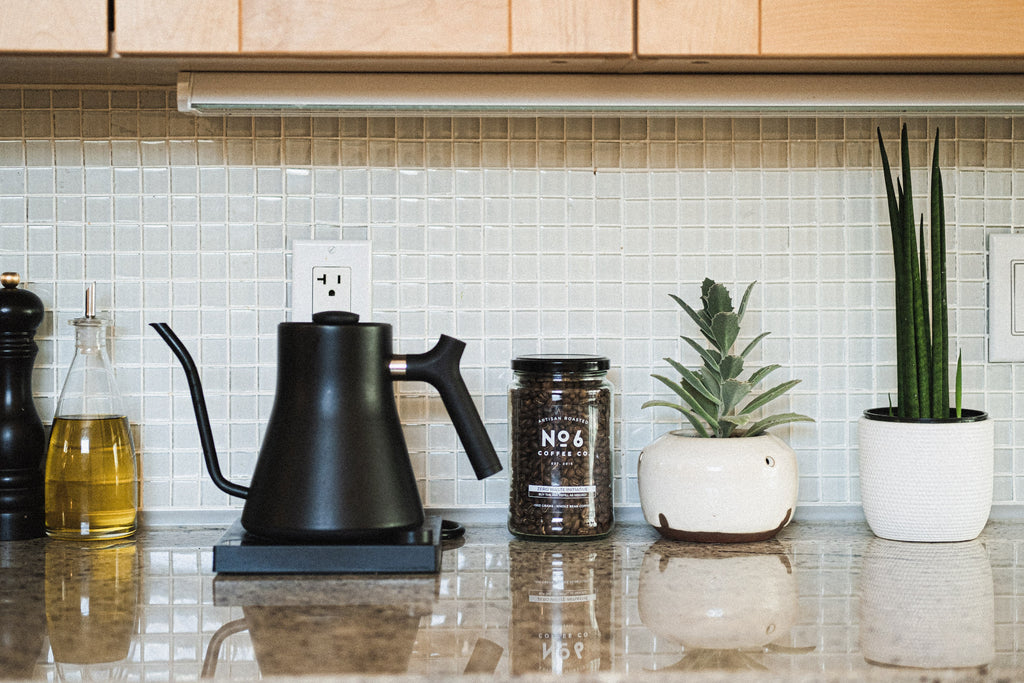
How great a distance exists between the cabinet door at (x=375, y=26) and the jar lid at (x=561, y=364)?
1.15ft

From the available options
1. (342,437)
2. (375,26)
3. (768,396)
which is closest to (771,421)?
(768,396)

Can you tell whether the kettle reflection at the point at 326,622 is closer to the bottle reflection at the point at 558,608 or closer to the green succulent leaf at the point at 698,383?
the bottle reflection at the point at 558,608

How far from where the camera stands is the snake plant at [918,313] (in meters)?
1.18

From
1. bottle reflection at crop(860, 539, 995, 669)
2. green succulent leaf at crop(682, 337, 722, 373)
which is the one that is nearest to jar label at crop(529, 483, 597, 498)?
green succulent leaf at crop(682, 337, 722, 373)

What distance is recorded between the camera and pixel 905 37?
3.23ft

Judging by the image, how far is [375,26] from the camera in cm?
97

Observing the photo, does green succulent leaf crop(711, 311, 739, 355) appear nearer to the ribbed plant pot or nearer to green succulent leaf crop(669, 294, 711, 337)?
green succulent leaf crop(669, 294, 711, 337)

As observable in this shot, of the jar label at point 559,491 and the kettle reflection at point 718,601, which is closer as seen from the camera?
the kettle reflection at point 718,601

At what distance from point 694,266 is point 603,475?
0.32 meters

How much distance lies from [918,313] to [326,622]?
2.58 ft

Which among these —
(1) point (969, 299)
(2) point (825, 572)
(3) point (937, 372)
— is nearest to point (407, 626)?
(2) point (825, 572)

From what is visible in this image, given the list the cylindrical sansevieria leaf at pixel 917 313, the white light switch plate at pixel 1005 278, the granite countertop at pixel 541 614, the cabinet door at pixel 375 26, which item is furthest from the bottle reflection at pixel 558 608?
the white light switch plate at pixel 1005 278

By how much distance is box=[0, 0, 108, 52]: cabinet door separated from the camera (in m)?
0.96

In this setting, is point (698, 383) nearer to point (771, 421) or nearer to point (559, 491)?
point (771, 421)
